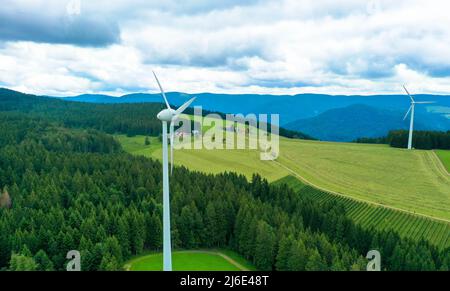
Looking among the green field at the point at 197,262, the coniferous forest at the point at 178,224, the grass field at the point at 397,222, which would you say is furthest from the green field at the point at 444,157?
the green field at the point at 197,262

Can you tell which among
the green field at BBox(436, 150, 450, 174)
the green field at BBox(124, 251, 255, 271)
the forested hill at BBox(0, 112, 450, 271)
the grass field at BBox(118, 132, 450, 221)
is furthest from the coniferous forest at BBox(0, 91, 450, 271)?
the green field at BBox(436, 150, 450, 174)

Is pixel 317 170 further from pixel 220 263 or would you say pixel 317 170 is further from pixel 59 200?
pixel 59 200

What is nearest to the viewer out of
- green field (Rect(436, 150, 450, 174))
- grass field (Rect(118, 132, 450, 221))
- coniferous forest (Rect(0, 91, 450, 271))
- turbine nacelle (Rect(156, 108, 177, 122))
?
turbine nacelle (Rect(156, 108, 177, 122))

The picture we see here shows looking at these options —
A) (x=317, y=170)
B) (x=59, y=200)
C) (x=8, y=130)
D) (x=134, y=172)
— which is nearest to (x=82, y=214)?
(x=59, y=200)

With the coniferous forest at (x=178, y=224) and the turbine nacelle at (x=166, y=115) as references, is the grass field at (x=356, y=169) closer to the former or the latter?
the coniferous forest at (x=178, y=224)

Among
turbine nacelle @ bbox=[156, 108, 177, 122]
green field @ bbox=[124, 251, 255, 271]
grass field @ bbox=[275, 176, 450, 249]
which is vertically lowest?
green field @ bbox=[124, 251, 255, 271]

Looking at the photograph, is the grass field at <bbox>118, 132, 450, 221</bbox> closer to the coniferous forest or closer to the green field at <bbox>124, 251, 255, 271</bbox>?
the coniferous forest

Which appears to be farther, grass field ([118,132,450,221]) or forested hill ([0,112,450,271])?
grass field ([118,132,450,221])

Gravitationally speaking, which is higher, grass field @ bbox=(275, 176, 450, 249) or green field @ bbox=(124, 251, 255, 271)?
grass field @ bbox=(275, 176, 450, 249)
